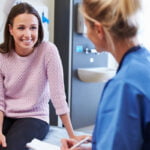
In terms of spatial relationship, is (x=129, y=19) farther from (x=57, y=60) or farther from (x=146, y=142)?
(x=57, y=60)

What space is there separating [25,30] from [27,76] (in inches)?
10.4

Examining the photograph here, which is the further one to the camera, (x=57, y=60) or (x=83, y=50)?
(x=83, y=50)

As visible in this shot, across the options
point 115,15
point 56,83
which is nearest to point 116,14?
point 115,15

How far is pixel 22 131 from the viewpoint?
1354 mm

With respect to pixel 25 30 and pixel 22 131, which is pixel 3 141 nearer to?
pixel 22 131

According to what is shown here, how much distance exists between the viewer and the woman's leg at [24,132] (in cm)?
129

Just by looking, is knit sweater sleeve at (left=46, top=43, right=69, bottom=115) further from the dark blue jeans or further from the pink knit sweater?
the dark blue jeans

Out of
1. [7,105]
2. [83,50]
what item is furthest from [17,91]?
[83,50]

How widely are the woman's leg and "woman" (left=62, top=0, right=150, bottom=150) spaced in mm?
606

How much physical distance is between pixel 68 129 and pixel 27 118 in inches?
9.3

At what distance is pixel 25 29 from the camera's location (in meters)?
1.50

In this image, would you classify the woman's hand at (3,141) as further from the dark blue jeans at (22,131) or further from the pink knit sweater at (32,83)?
the pink knit sweater at (32,83)

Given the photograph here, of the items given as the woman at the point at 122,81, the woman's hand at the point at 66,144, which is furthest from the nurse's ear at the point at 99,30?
the woman's hand at the point at 66,144

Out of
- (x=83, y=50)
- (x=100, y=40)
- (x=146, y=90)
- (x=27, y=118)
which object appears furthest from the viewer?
(x=83, y=50)
